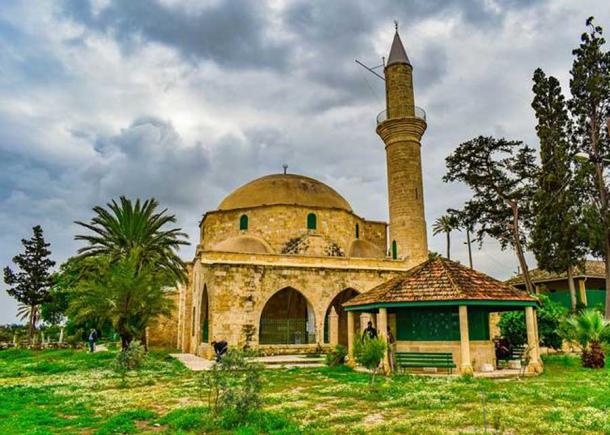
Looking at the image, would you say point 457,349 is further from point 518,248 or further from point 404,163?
point 518,248

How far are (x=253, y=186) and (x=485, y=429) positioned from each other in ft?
78.1

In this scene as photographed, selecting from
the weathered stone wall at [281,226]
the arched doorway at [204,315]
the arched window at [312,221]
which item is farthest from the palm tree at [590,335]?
the arched doorway at [204,315]

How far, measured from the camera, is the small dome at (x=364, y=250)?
27.7 metres

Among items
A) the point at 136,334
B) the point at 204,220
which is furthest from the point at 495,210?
the point at 136,334

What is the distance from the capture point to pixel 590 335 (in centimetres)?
1483

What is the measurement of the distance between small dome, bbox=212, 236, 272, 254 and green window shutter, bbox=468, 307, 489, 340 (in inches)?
507

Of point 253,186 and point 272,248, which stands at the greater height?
point 253,186

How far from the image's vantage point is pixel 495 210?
31.4 metres

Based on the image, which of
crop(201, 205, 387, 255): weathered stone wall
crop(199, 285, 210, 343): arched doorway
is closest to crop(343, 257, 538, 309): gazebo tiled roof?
crop(199, 285, 210, 343): arched doorway

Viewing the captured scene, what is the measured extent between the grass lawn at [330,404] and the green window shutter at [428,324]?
2.07 m

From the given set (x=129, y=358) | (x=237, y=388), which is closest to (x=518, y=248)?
(x=129, y=358)

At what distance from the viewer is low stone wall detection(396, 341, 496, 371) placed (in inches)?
548

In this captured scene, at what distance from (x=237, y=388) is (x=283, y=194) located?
20.4 m

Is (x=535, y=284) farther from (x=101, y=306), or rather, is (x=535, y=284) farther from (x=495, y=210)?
(x=101, y=306)
